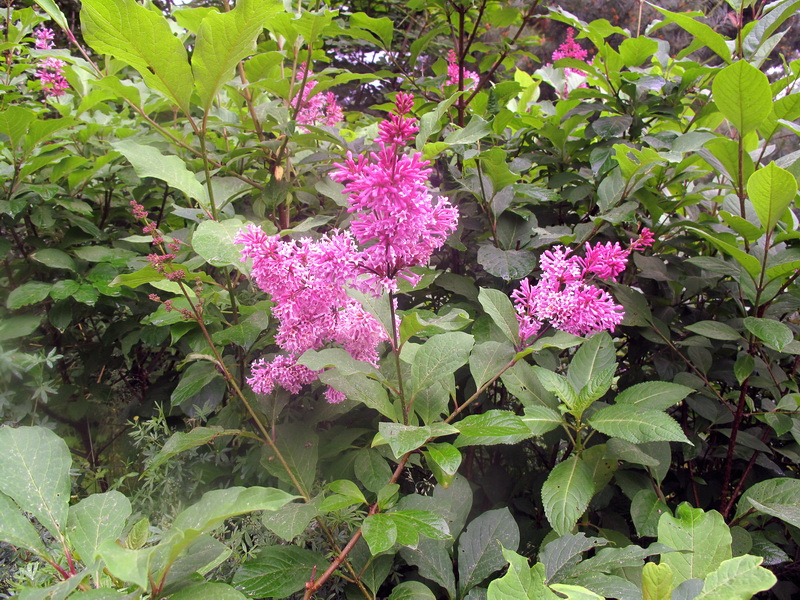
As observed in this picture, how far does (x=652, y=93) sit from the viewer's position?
1678 millimetres

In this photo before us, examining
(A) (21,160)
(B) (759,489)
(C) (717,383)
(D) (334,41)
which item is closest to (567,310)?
(B) (759,489)

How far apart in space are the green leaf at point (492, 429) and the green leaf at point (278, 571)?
0.39 m

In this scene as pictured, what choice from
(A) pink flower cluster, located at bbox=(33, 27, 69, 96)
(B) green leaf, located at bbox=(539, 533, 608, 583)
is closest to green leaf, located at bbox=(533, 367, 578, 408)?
(B) green leaf, located at bbox=(539, 533, 608, 583)

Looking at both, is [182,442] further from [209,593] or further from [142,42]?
[142,42]

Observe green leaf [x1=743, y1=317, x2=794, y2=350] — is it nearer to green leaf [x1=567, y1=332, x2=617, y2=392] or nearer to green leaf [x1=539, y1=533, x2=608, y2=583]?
green leaf [x1=567, y1=332, x2=617, y2=392]

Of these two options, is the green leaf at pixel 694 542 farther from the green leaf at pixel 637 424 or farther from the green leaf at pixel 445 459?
the green leaf at pixel 445 459

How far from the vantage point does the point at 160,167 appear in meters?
1.20

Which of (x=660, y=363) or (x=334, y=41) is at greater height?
(x=334, y=41)

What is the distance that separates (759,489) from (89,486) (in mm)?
A: 1814

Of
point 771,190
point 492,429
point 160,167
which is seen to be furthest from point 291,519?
point 771,190

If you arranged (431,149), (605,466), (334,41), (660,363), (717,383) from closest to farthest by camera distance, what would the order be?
1. (431,149)
2. (605,466)
3. (660,363)
4. (717,383)
5. (334,41)

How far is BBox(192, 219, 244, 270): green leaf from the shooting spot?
41.8 inches

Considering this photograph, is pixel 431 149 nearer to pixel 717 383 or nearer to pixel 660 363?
pixel 660 363

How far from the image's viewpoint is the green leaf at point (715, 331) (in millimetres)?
1367
